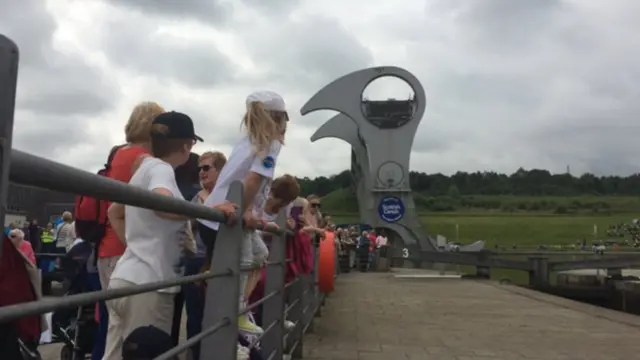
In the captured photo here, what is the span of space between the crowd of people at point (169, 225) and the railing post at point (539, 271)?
19746 mm

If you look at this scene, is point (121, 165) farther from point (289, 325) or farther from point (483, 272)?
point (483, 272)

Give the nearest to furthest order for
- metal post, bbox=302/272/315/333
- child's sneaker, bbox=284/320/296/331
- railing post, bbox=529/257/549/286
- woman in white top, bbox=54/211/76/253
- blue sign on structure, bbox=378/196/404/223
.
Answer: child's sneaker, bbox=284/320/296/331 → metal post, bbox=302/272/315/333 → woman in white top, bbox=54/211/76/253 → railing post, bbox=529/257/549/286 → blue sign on structure, bbox=378/196/404/223

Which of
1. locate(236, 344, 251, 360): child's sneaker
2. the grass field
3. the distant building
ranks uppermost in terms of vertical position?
the grass field

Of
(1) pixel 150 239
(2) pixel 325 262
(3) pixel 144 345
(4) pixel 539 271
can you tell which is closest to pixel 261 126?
(1) pixel 150 239

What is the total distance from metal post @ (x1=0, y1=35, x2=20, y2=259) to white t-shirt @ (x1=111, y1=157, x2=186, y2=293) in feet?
5.76

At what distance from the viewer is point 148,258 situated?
2873 mm

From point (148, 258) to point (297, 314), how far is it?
12.1 ft

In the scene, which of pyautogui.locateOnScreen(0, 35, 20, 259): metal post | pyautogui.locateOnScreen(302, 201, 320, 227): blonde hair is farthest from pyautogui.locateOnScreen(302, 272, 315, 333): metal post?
pyautogui.locateOnScreen(0, 35, 20, 259): metal post

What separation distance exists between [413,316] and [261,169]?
7632 mm

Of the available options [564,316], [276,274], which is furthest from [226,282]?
[564,316]

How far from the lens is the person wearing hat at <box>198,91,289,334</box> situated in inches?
145

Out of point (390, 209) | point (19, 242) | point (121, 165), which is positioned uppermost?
point (390, 209)

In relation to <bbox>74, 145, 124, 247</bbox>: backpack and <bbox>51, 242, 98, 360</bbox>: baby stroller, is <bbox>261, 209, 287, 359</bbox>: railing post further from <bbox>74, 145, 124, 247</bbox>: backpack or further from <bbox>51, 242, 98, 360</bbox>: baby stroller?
<bbox>74, 145, 124, 247</bbox>: backpack

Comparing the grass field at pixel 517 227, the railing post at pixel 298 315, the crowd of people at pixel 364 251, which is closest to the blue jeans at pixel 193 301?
the railing post at pixel 298 315
